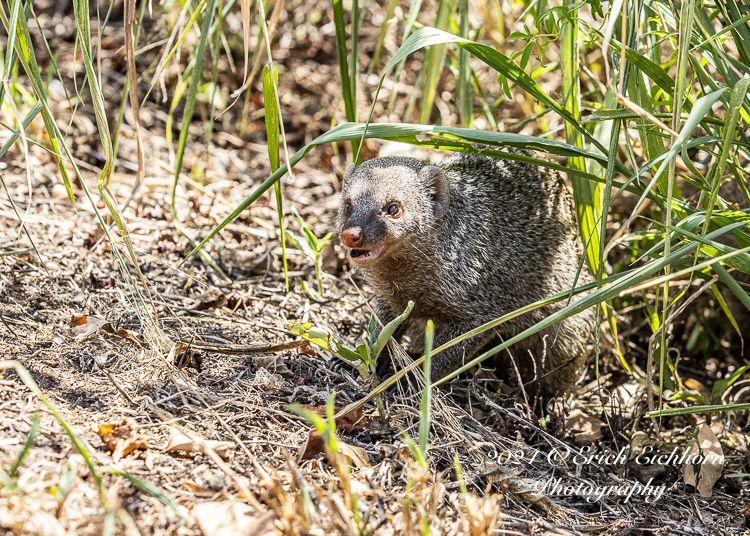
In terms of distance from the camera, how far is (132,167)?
4.46 meters

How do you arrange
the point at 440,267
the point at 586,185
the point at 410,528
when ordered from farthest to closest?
the point at 440,267, the point at 586,185, the point at 410,528

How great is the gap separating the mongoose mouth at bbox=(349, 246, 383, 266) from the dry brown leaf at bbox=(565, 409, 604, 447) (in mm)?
1133

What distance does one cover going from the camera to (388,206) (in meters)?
2.99

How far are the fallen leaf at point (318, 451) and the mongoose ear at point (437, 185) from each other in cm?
131

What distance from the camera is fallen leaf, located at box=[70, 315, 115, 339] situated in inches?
104

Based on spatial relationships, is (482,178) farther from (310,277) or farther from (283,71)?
(283,71)

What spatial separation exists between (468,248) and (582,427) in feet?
3.26

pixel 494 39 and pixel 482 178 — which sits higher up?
pixel 494 39

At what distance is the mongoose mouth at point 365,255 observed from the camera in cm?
285

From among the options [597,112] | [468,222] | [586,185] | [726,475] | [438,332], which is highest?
[597,112]

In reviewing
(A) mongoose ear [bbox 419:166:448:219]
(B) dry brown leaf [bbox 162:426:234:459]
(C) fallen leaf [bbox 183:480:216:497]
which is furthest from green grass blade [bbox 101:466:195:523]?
(A) mongoose ear [bbox 419:166:448:219]

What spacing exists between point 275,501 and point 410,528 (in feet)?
1.24

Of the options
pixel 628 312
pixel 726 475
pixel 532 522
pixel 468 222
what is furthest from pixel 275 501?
pixel 628 312

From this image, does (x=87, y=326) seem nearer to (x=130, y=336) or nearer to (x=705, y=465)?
(x=130, y=336)
